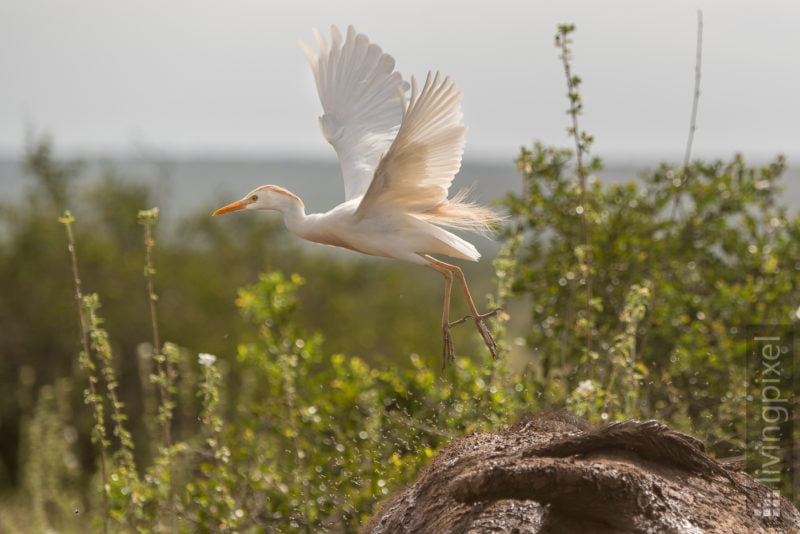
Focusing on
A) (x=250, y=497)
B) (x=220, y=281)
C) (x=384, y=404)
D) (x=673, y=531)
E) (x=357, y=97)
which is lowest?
(x=220, y=281)

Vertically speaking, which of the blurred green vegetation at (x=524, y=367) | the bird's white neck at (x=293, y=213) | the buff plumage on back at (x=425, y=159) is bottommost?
the blurred green vegetation at (x=524, y=367)

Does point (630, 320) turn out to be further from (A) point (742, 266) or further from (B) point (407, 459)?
(A) point (742, 266)

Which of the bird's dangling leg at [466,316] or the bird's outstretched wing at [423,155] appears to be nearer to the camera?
the bird's outstretched wing at [423,155]

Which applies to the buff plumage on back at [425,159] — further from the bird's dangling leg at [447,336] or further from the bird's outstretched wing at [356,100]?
the bird's outstretched wing at [356,100]

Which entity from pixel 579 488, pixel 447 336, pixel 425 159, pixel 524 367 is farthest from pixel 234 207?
pixel 579 488

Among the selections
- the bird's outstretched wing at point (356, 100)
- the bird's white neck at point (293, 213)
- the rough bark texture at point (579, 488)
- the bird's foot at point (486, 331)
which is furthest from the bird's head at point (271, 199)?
the rough bark texture at point (579, 488)

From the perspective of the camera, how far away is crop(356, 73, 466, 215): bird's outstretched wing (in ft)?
15.3

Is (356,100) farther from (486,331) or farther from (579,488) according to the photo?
(579,488)

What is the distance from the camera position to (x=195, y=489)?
666 cm

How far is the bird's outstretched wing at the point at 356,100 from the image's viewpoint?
6.06 meters

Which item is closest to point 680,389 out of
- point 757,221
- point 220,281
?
point 757,221

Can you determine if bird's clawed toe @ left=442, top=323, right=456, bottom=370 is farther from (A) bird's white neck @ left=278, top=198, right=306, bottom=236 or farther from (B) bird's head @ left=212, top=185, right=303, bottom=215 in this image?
(B) bird's head @ left=212, top=185, right=303, bottom=215

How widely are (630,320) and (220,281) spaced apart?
56.8 ft

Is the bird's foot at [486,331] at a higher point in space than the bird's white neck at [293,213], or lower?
lower
